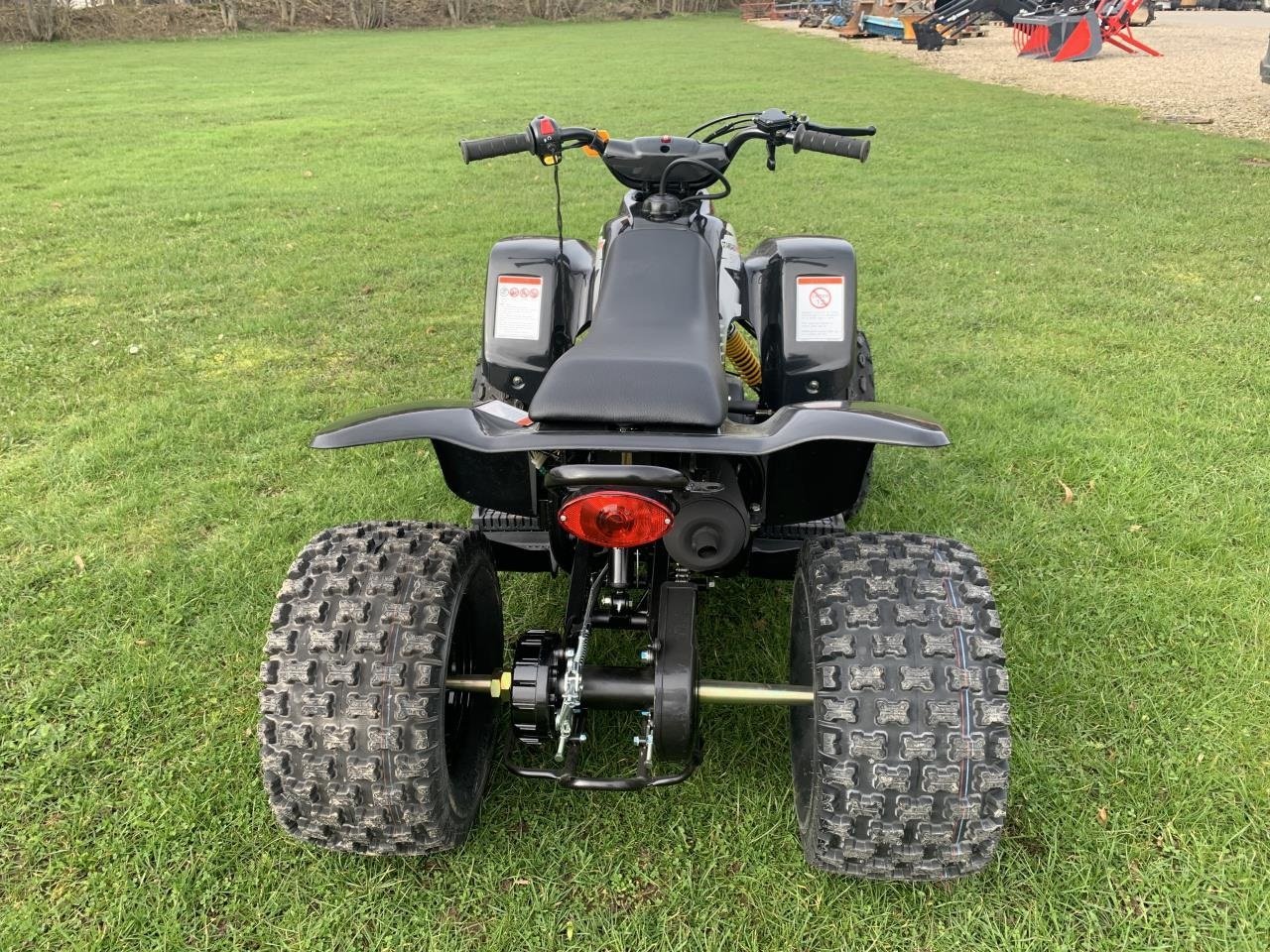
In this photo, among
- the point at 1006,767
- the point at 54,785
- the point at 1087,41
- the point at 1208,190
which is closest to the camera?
the point at 1006,767

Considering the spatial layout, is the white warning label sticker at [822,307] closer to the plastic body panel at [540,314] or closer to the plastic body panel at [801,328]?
the plastic body panel at [801,328]

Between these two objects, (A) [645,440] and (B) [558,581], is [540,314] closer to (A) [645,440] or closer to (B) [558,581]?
(B) [558,581]

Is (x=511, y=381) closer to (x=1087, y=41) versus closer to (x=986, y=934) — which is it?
(x=986, y=934)

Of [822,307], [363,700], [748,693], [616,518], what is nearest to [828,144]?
[822,307]

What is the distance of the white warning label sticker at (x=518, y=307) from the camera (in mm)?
3338

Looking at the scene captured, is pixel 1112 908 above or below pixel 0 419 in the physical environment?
below

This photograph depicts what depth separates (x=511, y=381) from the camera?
11.1 ft

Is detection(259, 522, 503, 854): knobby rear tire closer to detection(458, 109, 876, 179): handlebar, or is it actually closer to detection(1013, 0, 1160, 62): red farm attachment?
detection(458, 109, 876, 179): handlebar

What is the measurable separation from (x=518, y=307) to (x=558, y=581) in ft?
3.54

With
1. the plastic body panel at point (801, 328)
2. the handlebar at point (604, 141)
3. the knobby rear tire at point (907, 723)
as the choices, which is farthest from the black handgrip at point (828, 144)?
the knobby rear tire at point (907, 723)

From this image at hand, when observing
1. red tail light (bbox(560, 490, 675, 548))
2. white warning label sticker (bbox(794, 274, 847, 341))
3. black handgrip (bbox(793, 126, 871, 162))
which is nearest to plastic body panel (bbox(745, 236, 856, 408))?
white warning label sticker (bbox(794, 274, 847, 341))

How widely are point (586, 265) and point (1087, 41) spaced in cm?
2321

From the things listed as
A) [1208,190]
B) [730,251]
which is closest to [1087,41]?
[1208,190]

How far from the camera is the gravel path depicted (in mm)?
13883
